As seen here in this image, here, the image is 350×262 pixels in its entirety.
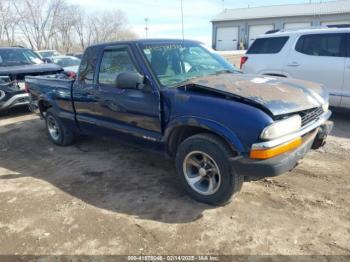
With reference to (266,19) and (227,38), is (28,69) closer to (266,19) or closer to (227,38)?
(266,19)

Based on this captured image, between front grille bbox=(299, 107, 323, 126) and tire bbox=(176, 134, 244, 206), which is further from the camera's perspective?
front grille bbox=(299, 107, 323, 126)

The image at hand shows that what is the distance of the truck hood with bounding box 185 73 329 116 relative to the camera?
3023mm

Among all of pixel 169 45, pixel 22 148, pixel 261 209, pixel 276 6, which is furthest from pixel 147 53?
pixel 276 6

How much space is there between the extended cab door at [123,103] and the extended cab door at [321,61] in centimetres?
425

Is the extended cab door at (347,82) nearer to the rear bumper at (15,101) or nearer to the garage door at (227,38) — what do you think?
the rear bumper at (15,101)

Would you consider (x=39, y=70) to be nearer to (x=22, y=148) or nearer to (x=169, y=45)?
(x=22, y=148)

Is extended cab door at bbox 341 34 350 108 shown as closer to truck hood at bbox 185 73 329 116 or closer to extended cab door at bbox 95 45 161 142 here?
truck hood at bbox 185 73 329 116

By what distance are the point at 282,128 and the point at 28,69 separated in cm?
769

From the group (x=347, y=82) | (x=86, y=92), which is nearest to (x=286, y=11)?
(x=347, y=82)

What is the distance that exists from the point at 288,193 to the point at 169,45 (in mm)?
2477

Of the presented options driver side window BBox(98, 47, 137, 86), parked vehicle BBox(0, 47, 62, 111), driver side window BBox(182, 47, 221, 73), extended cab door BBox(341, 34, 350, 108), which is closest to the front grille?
driver side window BBox(182, 47, 221, 73)

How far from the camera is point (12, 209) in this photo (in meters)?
3.73

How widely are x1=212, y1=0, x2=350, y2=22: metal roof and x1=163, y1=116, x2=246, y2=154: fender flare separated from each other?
36345 mm

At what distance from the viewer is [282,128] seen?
2926 mm
